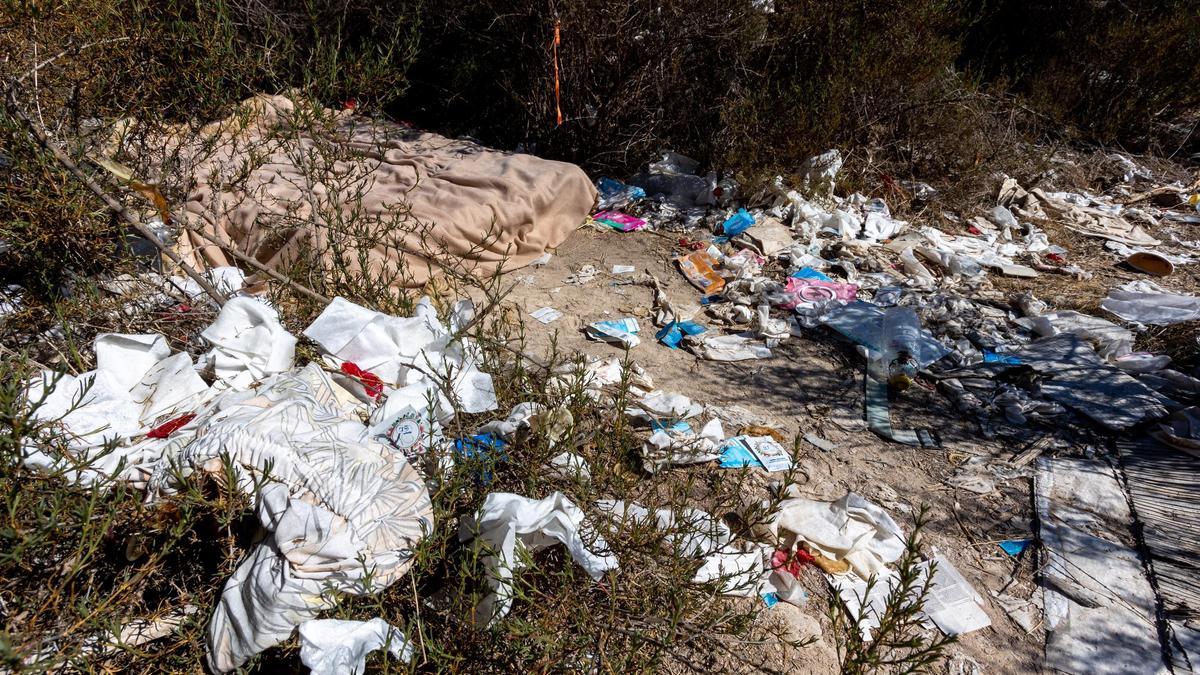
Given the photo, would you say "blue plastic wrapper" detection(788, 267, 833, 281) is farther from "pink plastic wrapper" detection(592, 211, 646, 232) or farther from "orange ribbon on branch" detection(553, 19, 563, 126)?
"orange ribbon on branch" detection(553, 19, 563, 126)

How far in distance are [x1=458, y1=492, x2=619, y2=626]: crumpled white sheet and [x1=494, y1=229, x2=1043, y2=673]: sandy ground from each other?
0.45 m

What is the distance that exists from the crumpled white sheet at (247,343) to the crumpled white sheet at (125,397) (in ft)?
0.29

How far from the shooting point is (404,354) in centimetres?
238

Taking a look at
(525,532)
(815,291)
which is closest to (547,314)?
(815,291)

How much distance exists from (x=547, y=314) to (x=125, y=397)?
2.04 meters

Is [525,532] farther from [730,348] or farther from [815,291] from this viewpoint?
[815,291]

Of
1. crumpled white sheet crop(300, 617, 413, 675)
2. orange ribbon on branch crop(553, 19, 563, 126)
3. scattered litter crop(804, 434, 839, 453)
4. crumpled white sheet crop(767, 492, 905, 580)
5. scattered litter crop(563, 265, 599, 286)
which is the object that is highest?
orange ribbon on branch crop(553, 19, 563, 126)

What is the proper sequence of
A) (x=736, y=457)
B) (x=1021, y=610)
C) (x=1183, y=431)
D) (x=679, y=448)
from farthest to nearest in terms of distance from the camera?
(x=1183, y=431)
(x=736, y=457)
(x=679, y=448)
(x=1021, y=610)

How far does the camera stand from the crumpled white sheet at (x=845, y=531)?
213cm

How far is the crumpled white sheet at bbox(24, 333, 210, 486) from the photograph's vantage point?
168cm

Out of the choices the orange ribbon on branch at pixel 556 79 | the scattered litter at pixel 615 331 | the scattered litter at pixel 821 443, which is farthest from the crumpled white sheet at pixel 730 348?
the orange ribbon on branch at pixel 556 79

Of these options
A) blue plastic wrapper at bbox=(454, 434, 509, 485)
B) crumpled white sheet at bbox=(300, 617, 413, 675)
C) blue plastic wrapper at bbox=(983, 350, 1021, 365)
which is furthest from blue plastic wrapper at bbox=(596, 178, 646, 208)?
crumpled white sheet at bbox=(300, 617, 413, 675)

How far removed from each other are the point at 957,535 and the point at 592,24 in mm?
4116

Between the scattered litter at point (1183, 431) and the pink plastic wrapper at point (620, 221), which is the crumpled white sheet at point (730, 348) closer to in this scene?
the pink plastic wrapper at point (620, 221)
